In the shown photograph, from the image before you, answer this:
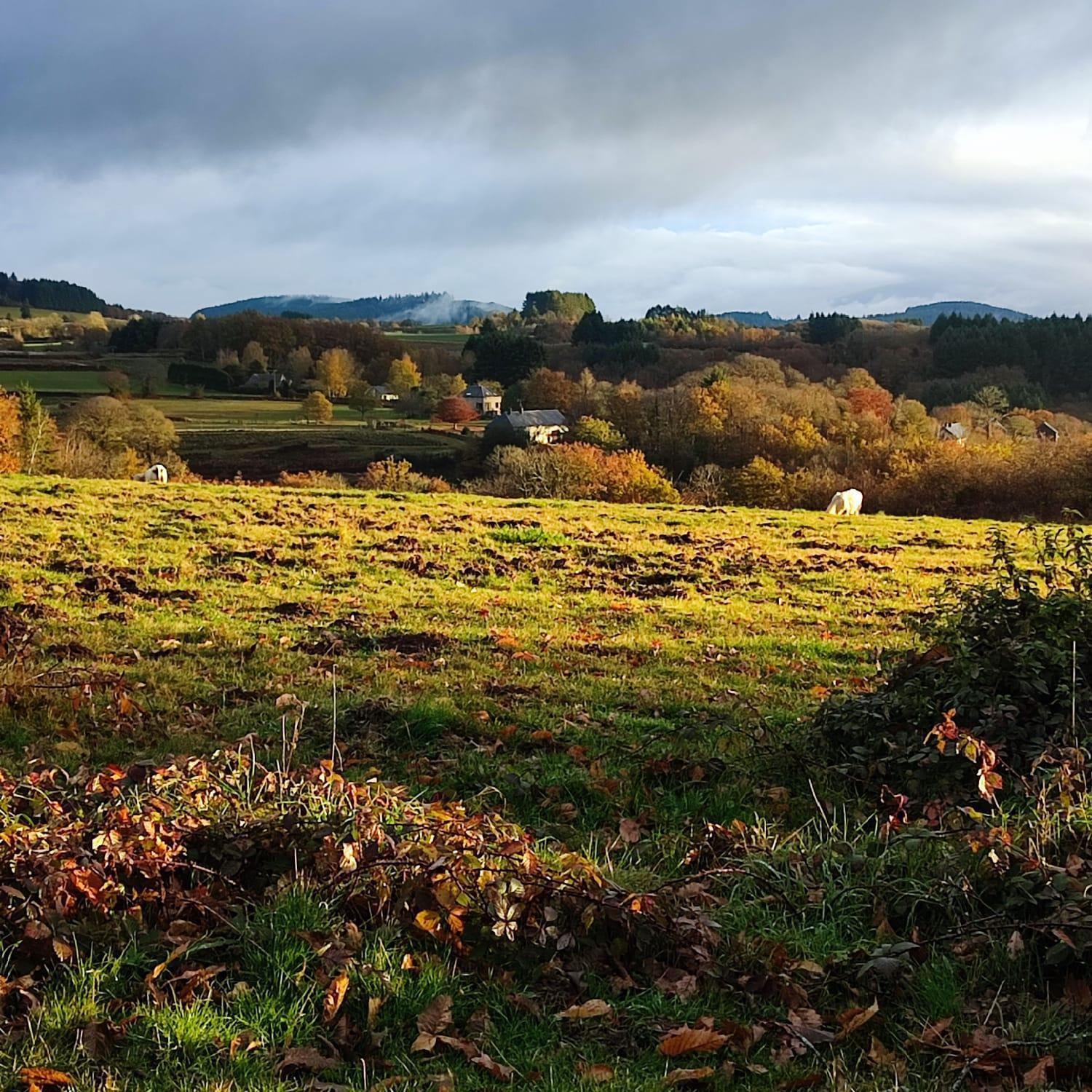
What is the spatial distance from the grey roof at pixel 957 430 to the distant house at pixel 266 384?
208ft

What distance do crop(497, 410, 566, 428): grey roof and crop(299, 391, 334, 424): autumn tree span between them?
1572 centimetres

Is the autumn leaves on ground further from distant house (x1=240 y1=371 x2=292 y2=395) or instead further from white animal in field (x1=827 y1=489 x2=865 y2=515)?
distant house (x1=240 y1=371 x2=292 y2=395)

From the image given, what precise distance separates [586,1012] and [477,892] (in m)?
0.84

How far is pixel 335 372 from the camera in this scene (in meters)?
96.9

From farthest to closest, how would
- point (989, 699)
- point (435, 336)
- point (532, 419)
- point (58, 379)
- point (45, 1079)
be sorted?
point (435, 336)
point (58, 379)
point (532, 419)
point (989, 699)
point (45, 1079)

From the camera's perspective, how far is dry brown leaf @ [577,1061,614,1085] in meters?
3.71

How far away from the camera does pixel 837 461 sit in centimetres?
5966

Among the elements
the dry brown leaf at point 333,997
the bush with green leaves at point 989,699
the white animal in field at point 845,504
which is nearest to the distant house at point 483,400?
the white animal in field at point 845,504

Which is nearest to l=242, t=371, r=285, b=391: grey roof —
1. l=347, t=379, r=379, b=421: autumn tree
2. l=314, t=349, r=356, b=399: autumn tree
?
l=314, t=349, r=356, b=399: autumn tree

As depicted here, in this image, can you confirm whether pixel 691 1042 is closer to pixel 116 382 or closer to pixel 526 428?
pixel 526 428

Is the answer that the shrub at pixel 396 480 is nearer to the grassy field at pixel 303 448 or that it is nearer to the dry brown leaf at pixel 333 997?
the grassy field at pixel 303 448

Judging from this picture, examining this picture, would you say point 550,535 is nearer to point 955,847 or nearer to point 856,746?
point 856,746

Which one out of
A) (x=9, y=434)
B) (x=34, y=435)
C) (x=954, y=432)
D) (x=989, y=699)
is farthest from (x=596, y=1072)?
(x=954, y=432)

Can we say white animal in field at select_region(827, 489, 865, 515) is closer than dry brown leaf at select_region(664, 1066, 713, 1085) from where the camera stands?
No
